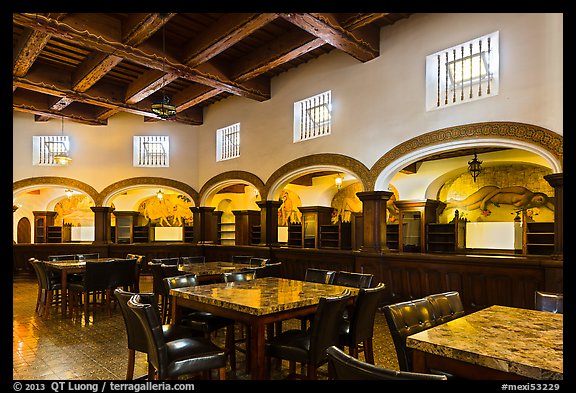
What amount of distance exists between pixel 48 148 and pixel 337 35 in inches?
384

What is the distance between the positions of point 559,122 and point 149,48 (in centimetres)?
650

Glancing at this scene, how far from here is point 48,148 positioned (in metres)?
11.7

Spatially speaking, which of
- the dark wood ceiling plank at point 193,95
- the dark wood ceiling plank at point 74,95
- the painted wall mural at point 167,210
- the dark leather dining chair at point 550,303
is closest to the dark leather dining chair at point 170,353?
the dark leather dining chair at point 550,303

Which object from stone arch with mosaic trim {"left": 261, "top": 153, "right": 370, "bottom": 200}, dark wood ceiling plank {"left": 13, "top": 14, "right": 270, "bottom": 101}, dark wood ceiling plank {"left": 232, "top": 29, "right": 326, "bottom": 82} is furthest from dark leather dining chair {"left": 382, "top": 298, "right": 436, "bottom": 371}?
dark wood ceiling plank {"left": 13, "top": 14, "right": 270, "bottom": 101}

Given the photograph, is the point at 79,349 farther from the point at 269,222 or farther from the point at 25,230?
the point at 25,230

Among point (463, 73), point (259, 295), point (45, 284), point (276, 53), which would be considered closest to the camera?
point (259, 295)

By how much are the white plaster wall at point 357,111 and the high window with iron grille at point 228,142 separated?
0.19 meters

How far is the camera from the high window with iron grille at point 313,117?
8.47 metres

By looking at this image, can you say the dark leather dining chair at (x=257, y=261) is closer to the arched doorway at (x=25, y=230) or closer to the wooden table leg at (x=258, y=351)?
the wooden table leg at (x=258, y=351)

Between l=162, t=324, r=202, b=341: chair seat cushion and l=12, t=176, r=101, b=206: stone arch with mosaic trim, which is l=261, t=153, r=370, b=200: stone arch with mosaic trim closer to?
l=162, t=324, r=202, b=341: chair seat cushion

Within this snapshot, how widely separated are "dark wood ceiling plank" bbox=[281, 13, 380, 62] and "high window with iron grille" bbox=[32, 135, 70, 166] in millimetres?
9051

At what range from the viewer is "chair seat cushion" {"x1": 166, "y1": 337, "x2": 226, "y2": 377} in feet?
8.96

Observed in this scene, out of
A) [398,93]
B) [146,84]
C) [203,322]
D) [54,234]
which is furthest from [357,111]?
[54,234]
